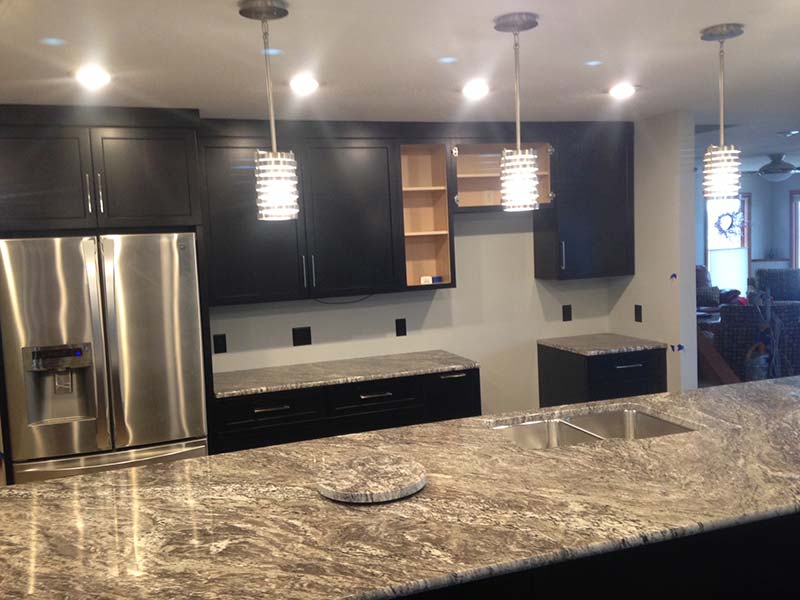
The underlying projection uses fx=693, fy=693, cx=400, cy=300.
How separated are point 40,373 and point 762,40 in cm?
345

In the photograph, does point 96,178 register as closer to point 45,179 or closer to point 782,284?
point 45,179

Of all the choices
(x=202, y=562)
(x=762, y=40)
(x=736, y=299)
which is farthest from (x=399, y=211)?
(x=736, y=299)

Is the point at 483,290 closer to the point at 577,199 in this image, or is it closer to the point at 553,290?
the point at 553,290

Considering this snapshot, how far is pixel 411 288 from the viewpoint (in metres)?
4.30

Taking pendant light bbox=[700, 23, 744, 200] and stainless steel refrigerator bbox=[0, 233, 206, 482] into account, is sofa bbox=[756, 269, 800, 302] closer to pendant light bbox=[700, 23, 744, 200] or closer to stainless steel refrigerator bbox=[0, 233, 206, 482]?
pendant light bbox=[700, 23, 744, 200]

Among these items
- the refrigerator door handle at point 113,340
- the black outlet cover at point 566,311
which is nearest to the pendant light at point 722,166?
the black outlet cover at point 566,311

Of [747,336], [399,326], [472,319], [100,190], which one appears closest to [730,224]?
[747,336]

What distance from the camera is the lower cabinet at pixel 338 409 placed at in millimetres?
3670

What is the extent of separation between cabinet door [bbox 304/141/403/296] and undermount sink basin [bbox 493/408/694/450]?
5.61ft

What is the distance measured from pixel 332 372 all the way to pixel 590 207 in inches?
81.0

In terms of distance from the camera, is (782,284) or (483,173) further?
(782,284)

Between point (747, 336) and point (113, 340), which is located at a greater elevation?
point (113, 340)

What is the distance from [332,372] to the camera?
4.00 meters

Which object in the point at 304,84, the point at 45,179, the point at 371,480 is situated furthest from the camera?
the point at 45,179
